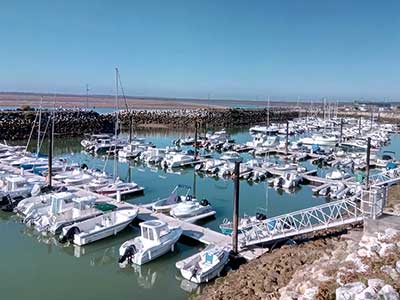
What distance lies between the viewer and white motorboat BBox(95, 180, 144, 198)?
27.1 metres

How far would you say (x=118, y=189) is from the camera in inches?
1091

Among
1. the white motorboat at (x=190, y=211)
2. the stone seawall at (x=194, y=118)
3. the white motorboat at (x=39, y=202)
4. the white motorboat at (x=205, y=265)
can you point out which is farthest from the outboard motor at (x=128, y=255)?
the stone seawall at (x=194, y=118)

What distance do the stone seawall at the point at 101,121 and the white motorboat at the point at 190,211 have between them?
36042mm

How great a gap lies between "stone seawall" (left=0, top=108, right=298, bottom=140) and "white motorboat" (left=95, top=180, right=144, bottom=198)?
30.1 meters

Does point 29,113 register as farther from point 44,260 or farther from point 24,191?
point 44,260

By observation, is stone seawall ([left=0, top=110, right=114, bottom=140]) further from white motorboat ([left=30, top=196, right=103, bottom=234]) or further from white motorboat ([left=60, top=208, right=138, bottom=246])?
white motorboat ([left=60, top=208, right=138, bottom=246])

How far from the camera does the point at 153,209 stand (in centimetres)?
2378

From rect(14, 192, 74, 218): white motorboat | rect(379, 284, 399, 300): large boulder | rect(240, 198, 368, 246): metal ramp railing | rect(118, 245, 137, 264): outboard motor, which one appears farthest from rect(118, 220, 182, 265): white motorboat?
rect(379, 284, 399, 300): large boulder

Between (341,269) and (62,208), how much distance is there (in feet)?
48.8

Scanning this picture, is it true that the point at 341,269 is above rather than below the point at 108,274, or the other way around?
above

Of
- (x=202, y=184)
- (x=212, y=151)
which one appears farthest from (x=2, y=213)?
(x=212, y=151)

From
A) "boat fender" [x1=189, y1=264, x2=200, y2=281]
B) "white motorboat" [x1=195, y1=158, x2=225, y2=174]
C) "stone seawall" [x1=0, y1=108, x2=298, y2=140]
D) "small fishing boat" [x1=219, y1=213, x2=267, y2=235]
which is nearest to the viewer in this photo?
"boat fender" [x1=189, y1=264, x2=200, y2=281]

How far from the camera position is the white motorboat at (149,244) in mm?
17250

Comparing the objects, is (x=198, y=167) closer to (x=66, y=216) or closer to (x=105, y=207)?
(x=105, y=207)
